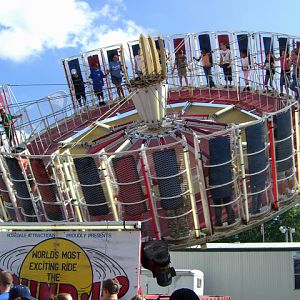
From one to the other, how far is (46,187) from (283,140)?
6528 mm

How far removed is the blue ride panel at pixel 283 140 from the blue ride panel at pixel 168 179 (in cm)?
305

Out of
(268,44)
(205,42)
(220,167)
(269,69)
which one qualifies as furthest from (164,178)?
(205,42)

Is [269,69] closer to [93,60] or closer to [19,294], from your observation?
[93,60]

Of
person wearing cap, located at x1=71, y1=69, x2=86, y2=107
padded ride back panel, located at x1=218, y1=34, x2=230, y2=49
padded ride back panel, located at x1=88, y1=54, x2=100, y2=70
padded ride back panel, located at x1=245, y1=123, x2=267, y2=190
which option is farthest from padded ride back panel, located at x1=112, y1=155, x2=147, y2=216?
padded ride back panel, located at x1=88, y1=54, x2=100, y2=70

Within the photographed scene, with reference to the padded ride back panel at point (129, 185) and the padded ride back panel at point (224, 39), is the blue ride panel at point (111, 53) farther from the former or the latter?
the padded ride back panel at point (129, 185)

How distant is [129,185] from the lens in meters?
13.1

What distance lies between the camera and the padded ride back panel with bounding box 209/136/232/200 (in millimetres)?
13008

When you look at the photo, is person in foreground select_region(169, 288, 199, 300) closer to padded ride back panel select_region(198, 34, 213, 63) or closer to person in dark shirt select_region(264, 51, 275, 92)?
person in dark shirt select_region(264, 51, 275, 92)

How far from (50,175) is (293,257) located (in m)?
14.5

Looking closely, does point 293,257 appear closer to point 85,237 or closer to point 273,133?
point 273,133

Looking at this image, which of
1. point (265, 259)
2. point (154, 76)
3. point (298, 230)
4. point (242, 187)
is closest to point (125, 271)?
point (242, 187)

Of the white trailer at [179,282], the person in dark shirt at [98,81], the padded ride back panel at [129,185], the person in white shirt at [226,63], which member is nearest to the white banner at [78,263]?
the padded ride back panel at [129,185]

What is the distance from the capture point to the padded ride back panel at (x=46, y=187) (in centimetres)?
1369

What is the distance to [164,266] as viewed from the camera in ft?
33.8
